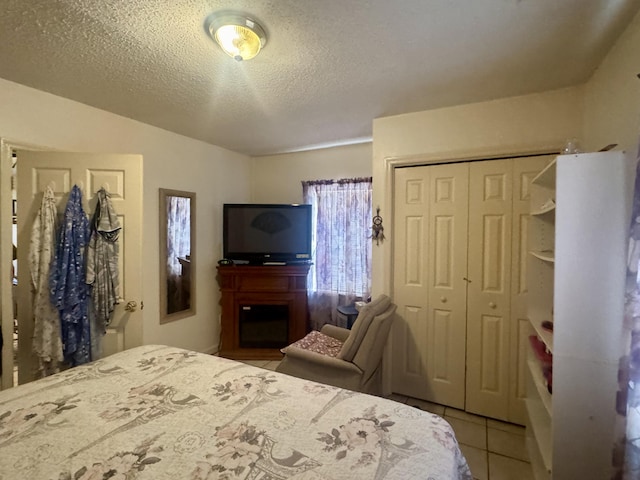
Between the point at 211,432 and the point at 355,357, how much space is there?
1226 millimetres

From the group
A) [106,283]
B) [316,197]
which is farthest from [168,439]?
[316,197]

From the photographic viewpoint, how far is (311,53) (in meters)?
1.72

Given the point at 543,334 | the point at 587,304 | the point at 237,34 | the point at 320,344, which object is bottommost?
the point at 320,344

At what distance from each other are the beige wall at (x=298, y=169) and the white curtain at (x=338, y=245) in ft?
0.44

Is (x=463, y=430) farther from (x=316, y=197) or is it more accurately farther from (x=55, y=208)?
(x=55, y=208)

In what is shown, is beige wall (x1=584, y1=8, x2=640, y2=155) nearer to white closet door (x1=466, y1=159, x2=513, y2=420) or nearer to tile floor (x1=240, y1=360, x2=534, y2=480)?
white closet door (x1=466, y1=159, x2=513, y2=420)

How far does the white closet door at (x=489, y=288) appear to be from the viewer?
236 centimetres

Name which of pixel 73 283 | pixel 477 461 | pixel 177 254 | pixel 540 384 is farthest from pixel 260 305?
pixel 540 384

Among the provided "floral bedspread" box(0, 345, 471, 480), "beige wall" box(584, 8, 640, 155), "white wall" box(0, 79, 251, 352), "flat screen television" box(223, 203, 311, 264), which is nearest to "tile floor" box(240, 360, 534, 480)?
"floral bedspread" box(0, 345, 471, 480)

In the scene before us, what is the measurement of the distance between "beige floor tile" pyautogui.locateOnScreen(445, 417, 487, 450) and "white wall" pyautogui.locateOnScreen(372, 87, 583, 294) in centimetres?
113

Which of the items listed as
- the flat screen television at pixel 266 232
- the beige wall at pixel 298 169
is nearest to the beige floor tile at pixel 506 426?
the flat screen television at pixel 266 232

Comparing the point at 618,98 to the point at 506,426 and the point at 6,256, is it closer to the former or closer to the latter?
the point at 506,426

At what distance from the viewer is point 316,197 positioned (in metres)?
3.87

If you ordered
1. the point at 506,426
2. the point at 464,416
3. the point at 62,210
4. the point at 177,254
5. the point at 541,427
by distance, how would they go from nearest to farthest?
1. the point at 541,427
2. the point at 62,210
3. the point at 506,426
4. the point at 464,416
5. the point at 177,254
